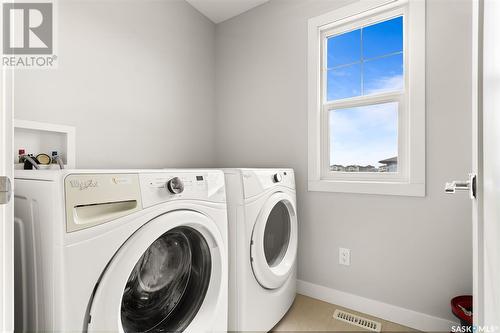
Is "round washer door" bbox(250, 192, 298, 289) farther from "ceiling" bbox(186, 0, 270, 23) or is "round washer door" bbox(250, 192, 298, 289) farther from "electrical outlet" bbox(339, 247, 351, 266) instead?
"ceiling" bbox(186, 0, 270, 23)

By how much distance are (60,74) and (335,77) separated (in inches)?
73.0

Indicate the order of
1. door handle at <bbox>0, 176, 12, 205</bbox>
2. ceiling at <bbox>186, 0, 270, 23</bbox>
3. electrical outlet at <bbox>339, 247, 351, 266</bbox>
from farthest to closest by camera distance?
ceiling at <bbox>186, 0, 270, 23</bbox>, electrical outlet at <bbox>339, 247, 351, 266</bbox>, door handle at <bbox>0, 176, 12, 205</bbox>

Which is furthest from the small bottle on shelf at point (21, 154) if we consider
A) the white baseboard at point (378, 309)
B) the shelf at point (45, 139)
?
the white baseboard at point (378, 309)

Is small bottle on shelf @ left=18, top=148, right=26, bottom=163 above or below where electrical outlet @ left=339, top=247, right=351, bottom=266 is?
above

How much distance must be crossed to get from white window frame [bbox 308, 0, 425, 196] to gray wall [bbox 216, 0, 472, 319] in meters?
0.05

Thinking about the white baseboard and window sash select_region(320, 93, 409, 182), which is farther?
window sash select_region(320, 93, 409, 182)

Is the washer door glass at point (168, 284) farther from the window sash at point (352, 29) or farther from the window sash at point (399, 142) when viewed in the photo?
the window sash at point (352, 29)

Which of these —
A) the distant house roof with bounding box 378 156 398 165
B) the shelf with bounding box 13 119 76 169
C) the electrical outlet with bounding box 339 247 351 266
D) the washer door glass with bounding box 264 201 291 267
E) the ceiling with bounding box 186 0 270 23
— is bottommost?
the electrical outlet with bounding box 339 247 351 266

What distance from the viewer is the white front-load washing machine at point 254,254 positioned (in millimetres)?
1329

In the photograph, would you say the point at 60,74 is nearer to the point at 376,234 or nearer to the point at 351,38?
the point at 351,38

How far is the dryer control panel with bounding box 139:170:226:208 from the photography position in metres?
0.93

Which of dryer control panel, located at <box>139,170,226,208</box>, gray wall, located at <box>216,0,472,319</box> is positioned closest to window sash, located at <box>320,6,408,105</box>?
gray wall, located at <box>216,0,472,319</box>

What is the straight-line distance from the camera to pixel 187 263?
1194mm

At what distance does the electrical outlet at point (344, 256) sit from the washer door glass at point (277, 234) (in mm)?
400
